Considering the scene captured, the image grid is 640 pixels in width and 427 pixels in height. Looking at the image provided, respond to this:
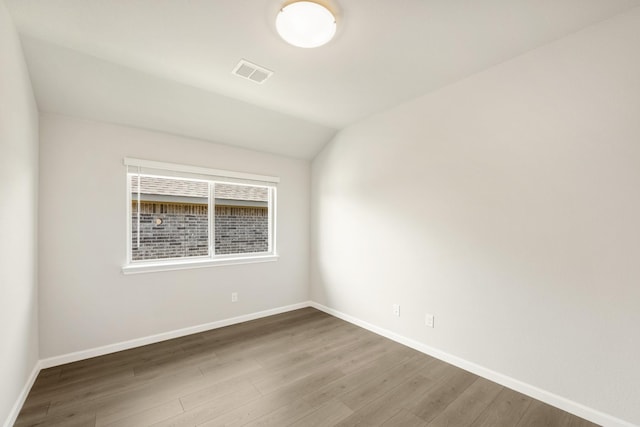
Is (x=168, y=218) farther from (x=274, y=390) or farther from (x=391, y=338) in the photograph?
(x=391, y=338)

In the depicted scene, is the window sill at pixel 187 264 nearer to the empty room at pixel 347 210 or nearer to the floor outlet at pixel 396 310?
the empty room at pixel 347 210

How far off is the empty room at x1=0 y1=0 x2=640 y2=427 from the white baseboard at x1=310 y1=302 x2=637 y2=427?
1cm

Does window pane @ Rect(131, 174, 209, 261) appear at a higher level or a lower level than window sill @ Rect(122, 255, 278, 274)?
higher

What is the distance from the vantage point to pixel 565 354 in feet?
6.43

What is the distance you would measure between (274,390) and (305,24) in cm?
268

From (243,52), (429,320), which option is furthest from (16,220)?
(429,320)

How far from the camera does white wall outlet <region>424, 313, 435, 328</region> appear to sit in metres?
2.75

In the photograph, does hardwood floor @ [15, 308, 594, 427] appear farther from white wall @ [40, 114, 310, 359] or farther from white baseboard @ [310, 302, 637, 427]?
white wall @ [40, 114, 310, 359]

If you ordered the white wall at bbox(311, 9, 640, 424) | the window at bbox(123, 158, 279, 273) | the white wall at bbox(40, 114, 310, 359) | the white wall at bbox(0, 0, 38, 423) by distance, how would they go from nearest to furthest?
the white wall at bbox(0, 0, 38, 423) < the white wall at bbox(311, 9, 640, 424) < the white wall at bbox(40, 114, 310, 359) < the window at bbox(123, 158, 279, 273)

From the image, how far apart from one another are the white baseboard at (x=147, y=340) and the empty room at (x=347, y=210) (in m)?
0.02

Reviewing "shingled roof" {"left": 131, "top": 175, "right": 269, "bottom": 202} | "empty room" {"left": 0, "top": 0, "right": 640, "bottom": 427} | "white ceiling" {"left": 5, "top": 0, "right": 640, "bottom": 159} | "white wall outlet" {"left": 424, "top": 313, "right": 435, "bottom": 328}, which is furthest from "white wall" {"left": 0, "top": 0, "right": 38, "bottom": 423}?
"white wall outlet" {"left": 424, "top": 313, "right": 435, "bottom": 328}

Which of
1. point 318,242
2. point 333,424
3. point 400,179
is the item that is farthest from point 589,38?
point 318,242

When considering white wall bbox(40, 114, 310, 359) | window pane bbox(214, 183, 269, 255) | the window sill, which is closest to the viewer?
white wall bbox(40, 114, 310, 359)

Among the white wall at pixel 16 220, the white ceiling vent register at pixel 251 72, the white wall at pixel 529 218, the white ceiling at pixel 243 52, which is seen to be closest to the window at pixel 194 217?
the white ceiling at pixel 243 52
